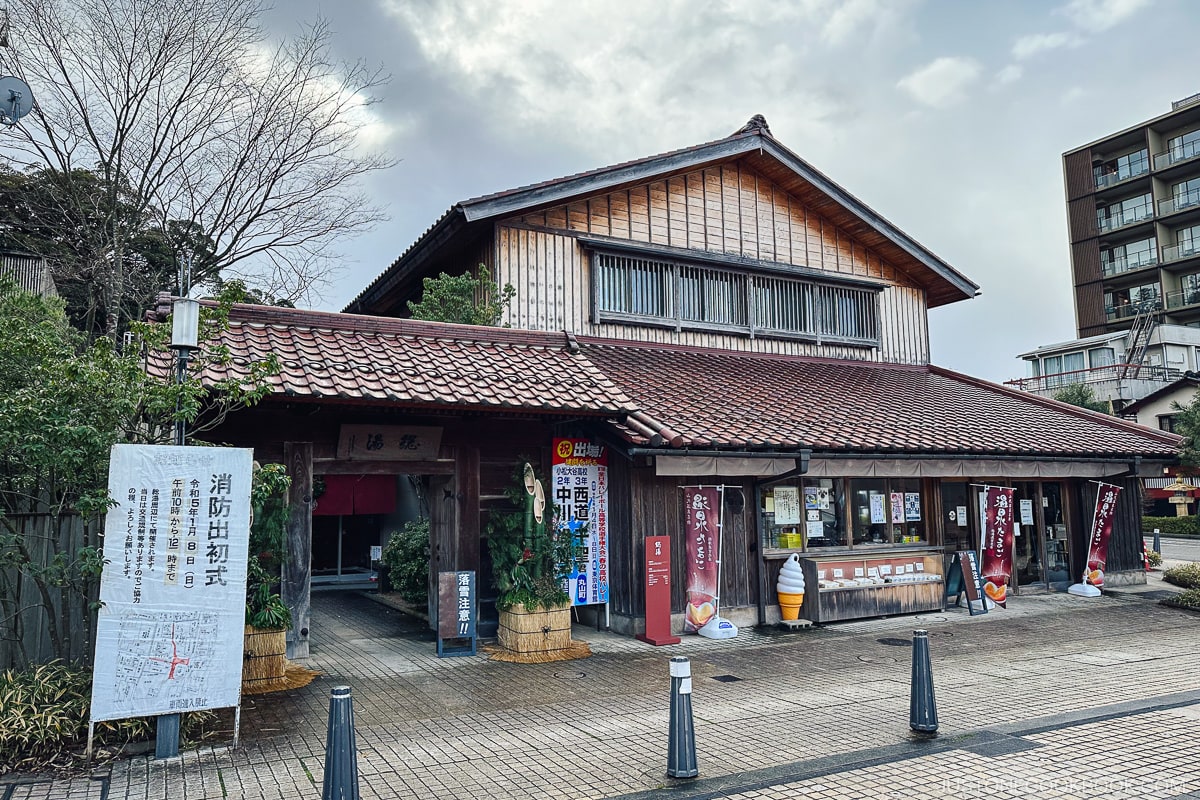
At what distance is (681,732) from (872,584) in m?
7.45

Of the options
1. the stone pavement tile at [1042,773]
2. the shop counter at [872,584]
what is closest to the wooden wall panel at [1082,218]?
the shop counter at [872,584]

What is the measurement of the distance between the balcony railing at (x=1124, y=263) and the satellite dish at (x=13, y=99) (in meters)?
50.5

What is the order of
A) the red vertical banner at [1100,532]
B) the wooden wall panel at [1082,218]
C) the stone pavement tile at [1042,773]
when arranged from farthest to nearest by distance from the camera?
the wooden wall panel at [1082,218], the red vertical banner at [1100,532], the stone pavement tile at [1042,773]

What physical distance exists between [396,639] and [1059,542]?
12273 millimetres

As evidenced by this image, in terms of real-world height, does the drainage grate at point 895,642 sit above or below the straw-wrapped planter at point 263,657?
below

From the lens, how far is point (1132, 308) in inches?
1756

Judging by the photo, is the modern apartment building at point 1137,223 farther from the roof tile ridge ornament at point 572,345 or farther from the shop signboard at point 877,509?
the roof tile ridge ornament at point 572,345

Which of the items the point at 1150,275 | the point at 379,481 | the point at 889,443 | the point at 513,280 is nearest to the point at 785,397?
the point at 889,443

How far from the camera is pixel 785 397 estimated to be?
12.7m

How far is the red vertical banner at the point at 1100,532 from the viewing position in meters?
14.2

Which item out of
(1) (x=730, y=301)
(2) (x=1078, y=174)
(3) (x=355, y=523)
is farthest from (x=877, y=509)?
(2) (x=1078, y=174)

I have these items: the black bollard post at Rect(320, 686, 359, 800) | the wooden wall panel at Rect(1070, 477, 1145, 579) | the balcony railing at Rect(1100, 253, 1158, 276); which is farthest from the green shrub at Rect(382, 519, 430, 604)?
the balcony railing at Rect(1100, 253, 1158, 276)

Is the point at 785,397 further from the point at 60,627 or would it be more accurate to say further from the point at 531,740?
the point at 60,627

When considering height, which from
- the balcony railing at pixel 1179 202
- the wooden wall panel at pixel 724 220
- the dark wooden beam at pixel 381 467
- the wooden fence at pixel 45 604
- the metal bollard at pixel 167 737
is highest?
the balcony railing at pixel 1179 202
